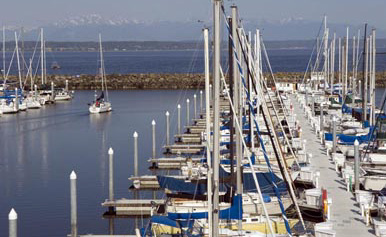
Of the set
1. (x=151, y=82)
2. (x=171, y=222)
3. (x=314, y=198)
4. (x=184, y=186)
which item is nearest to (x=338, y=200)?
(x=314, y=198)

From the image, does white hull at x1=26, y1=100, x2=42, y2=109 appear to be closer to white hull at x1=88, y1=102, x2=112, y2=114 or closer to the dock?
white hull at x1=88, y1=102, x2=112, y2=114

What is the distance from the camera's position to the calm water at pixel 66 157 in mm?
29469

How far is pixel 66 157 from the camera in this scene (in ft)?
147

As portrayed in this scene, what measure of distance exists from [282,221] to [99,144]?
94.7 ft

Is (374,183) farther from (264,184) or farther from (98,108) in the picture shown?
(98,108)

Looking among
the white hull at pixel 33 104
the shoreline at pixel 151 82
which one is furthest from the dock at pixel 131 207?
the shoreline at pixel 151 82

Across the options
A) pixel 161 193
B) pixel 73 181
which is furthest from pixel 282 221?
pixel 161 193

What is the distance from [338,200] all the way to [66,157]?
2168 centimetres

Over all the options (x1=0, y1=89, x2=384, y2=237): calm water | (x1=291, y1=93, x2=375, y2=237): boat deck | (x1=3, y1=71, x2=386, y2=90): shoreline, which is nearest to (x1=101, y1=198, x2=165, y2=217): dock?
(x1=0, y1=89, x2=384, y2=237): calm water

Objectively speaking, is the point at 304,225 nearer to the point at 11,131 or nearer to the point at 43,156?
the point at 43,156

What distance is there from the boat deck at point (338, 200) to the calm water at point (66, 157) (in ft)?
22.1

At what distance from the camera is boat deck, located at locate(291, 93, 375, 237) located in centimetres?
2230

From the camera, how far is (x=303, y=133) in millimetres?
43719

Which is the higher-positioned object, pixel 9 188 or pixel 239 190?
pixel 239 190
